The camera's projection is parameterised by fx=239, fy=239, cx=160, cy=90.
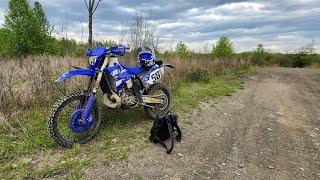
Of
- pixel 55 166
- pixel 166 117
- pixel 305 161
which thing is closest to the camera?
pixel 55 166

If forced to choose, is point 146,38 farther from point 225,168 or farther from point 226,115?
point 225,168

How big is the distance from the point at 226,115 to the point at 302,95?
138 inches

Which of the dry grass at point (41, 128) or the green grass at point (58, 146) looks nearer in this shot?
the green grass at point (58, 146)

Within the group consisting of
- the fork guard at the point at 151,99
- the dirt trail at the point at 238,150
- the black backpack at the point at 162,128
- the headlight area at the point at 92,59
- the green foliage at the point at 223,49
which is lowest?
the dirt trail at the point at 238,150

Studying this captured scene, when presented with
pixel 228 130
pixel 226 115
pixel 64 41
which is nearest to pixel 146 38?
pixel 64 41

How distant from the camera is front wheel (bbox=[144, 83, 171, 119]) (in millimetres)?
4450

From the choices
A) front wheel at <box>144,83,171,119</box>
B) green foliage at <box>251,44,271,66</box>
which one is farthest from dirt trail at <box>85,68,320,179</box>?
green foliage at <box>251,44,271,66</box>

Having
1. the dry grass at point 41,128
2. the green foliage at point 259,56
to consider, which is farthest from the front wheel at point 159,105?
the green foliage at point 259,56

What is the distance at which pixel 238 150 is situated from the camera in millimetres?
3312

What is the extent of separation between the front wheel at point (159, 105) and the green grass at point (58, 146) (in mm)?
193

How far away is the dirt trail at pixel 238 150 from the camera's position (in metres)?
2.70

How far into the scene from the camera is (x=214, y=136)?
382 cm

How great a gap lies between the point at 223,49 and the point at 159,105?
1347 centimetres

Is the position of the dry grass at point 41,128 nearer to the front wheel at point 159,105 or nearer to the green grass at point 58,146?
the green grass at point 58,146
